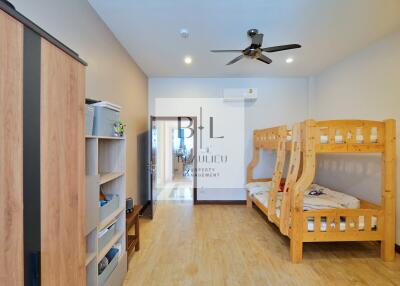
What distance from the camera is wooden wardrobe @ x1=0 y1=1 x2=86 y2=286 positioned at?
66 cm

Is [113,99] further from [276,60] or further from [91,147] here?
→ [276,60]

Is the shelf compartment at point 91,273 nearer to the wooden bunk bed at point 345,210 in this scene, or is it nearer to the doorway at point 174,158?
the wooden bunk bed at point 345,210

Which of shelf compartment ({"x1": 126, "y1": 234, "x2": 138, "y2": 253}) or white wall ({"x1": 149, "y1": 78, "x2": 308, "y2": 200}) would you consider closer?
shelf compartment ({"x1": 126, "y1": 234, "x2": 138, "y2": 253})

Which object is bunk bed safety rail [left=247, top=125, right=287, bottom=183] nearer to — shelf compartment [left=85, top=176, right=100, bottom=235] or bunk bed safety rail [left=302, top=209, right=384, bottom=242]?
bunk bed safety rail [left=302, top=209, right=384, bottom=242]

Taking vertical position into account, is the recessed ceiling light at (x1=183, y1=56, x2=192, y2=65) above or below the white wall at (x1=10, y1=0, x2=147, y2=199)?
above

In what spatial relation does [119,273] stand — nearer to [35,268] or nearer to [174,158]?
[35,268]

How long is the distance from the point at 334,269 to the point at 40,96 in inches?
109

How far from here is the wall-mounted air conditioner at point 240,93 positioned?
13.5ft

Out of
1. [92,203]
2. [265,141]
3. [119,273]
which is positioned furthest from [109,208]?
[265,141]

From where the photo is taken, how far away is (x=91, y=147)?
4.92 feet

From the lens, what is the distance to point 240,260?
2.26 m

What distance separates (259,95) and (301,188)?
2.49m

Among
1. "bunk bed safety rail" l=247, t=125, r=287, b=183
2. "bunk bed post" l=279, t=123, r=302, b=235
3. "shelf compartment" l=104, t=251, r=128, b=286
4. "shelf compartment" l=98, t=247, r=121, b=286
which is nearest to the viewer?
"shelf compartment" l=98, t=247, r=121, b=286

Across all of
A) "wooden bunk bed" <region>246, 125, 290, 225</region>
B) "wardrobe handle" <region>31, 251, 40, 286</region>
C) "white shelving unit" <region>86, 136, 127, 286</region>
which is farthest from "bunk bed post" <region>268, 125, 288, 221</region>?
"wardrobe handle" <region>31, 251, 40, 286</region>
